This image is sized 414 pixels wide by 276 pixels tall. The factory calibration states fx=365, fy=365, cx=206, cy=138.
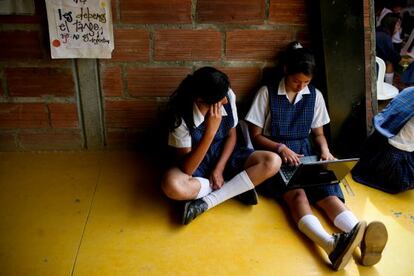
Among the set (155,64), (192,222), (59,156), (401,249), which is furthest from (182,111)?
(401,249)

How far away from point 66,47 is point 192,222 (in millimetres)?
1085

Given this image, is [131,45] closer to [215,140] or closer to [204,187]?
[215,140]

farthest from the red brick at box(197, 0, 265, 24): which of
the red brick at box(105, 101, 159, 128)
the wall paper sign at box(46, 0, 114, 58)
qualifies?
the red brick at box(105, 101, 159, 128)

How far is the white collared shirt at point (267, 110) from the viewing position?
191 cm

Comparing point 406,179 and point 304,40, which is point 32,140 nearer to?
point 304,40

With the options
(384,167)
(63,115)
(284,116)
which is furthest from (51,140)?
(384,167)

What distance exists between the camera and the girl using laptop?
1694 millimetres

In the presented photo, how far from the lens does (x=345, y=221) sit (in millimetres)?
1658

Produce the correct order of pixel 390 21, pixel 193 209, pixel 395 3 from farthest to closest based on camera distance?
pixel 395 3, pixel 390 21, pixel 193 209

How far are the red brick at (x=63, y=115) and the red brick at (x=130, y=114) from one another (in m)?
0.18

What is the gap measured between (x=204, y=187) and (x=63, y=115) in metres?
0.94

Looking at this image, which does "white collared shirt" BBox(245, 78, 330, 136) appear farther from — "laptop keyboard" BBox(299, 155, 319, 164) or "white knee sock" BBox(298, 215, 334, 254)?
"white knee sock" BBox(298, 215, 334, 254)

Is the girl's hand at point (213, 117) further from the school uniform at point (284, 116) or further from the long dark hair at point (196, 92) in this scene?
the school uniform at point (284, 116)

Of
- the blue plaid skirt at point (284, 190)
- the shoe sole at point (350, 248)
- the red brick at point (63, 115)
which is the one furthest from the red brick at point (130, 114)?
the shoe sole at point (350, 248)
